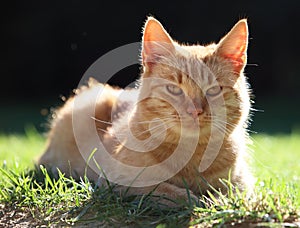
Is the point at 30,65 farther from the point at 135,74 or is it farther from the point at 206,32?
the point at 206,32

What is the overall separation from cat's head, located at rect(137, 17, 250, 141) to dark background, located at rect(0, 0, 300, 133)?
6.46 meters

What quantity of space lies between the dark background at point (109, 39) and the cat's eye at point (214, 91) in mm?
6619

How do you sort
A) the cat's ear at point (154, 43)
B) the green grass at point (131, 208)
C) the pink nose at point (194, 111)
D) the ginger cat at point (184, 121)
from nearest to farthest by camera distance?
1. the green grass at point (131, 208)
2. the pink nose at point (194, 111)
3. the ginger cat at point (184, 121)
4. the cat's ear at point (154, 43)

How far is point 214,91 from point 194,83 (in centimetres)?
13

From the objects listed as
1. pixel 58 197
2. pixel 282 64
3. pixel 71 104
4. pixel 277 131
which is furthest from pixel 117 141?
pixel 282 64

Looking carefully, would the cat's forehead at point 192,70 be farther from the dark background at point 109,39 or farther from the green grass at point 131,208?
the dark background at point 109,39

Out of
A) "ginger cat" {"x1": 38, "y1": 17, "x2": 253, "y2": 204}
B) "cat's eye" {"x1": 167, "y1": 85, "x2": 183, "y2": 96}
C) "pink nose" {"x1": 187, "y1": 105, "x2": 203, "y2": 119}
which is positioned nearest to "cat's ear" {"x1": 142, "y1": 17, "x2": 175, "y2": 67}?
"ginger cat" {"x1": 38, "y1": 17, "x2": 253, "y2": 204}

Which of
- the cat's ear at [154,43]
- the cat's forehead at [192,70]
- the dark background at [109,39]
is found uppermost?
the cat's ear at [154,43]

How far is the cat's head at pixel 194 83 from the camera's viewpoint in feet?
9.07

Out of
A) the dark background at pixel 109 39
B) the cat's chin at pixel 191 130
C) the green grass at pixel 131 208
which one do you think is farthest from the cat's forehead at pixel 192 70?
the dark background at pixel 109 39

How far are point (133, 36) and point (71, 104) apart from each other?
544 cm

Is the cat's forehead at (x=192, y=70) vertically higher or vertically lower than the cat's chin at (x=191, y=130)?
higher

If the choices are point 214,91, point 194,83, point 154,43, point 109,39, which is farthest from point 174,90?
point 109,39

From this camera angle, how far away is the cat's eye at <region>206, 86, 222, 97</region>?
2.84 meters
